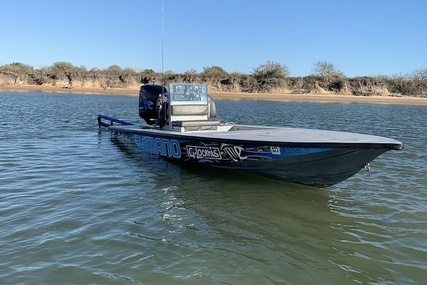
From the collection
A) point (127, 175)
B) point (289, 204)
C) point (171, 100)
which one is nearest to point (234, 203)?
point (289, 204)

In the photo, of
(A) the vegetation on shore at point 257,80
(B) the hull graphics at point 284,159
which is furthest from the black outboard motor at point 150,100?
(A) the vegetation on shore at point 257,80

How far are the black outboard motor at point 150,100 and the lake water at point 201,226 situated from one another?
96.4 inches

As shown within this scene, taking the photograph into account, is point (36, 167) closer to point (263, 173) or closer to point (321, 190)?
point (263, 173)

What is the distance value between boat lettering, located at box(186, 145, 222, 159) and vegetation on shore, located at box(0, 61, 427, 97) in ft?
171

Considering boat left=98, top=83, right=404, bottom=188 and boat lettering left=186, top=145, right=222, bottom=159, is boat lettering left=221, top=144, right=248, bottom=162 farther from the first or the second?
boat lettering left=186, top=145, right=222, bottom=159

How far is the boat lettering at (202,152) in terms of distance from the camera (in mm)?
7633

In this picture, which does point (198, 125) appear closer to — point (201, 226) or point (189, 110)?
point (189, 110)

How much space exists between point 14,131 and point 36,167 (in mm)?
6399

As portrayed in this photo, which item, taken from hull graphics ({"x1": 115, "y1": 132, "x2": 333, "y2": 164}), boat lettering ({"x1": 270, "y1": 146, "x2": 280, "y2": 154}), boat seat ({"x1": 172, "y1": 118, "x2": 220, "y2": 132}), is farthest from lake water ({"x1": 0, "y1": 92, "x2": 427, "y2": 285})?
boat seat ({"x1": 172, "y1": 118, "x2": 220, "y2": 132})

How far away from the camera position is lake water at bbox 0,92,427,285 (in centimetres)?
398

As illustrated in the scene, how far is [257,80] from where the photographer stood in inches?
2464

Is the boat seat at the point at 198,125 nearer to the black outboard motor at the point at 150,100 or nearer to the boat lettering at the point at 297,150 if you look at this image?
the black outboard motor at the point at 150,100

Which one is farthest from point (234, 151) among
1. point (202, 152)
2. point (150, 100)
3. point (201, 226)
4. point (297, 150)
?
point (150, 100)

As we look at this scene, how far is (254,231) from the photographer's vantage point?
16.8 ft
